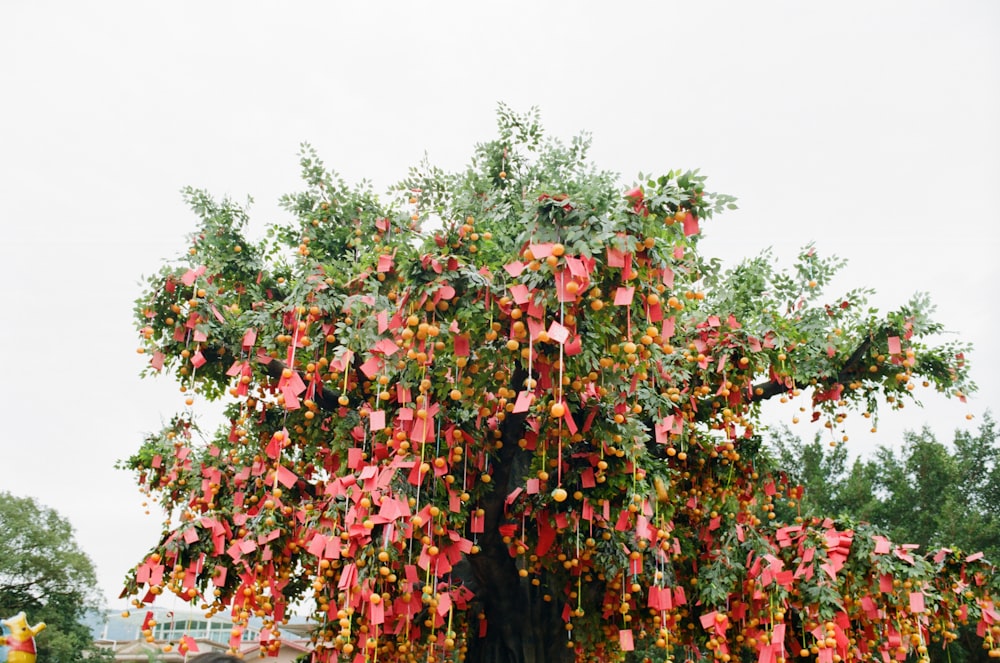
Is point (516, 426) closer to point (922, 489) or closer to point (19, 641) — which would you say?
point (19, 641)

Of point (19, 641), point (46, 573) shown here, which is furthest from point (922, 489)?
point (46, 573)

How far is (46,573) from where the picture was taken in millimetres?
18281

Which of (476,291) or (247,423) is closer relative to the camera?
(476,291)

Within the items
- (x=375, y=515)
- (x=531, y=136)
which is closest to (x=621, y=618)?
(x=375, y=515)

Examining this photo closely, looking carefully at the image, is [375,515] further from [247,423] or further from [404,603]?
[247,423]

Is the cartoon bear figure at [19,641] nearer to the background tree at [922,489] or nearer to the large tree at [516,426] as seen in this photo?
the large tree at [516,426]

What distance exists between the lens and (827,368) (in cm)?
565

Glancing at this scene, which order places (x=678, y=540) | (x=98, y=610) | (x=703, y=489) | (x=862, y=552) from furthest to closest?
(x=98, y=610) → (x=703, y=489) → (x=678, y=540) → (x=862, y=552)

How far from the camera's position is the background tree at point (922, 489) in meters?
13.5

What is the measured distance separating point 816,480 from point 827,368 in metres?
10.4

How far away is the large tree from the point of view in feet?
12.7

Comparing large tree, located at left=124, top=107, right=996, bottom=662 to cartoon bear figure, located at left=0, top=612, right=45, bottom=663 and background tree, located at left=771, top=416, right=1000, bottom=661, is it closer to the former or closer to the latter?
cartoon bear figure, located at left=0, top=612, right=45, bottom=663

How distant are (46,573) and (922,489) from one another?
20.1 meters

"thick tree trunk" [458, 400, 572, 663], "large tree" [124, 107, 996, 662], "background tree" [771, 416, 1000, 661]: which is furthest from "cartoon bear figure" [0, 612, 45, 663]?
"background tree" [771, 416, 1000, 661]
